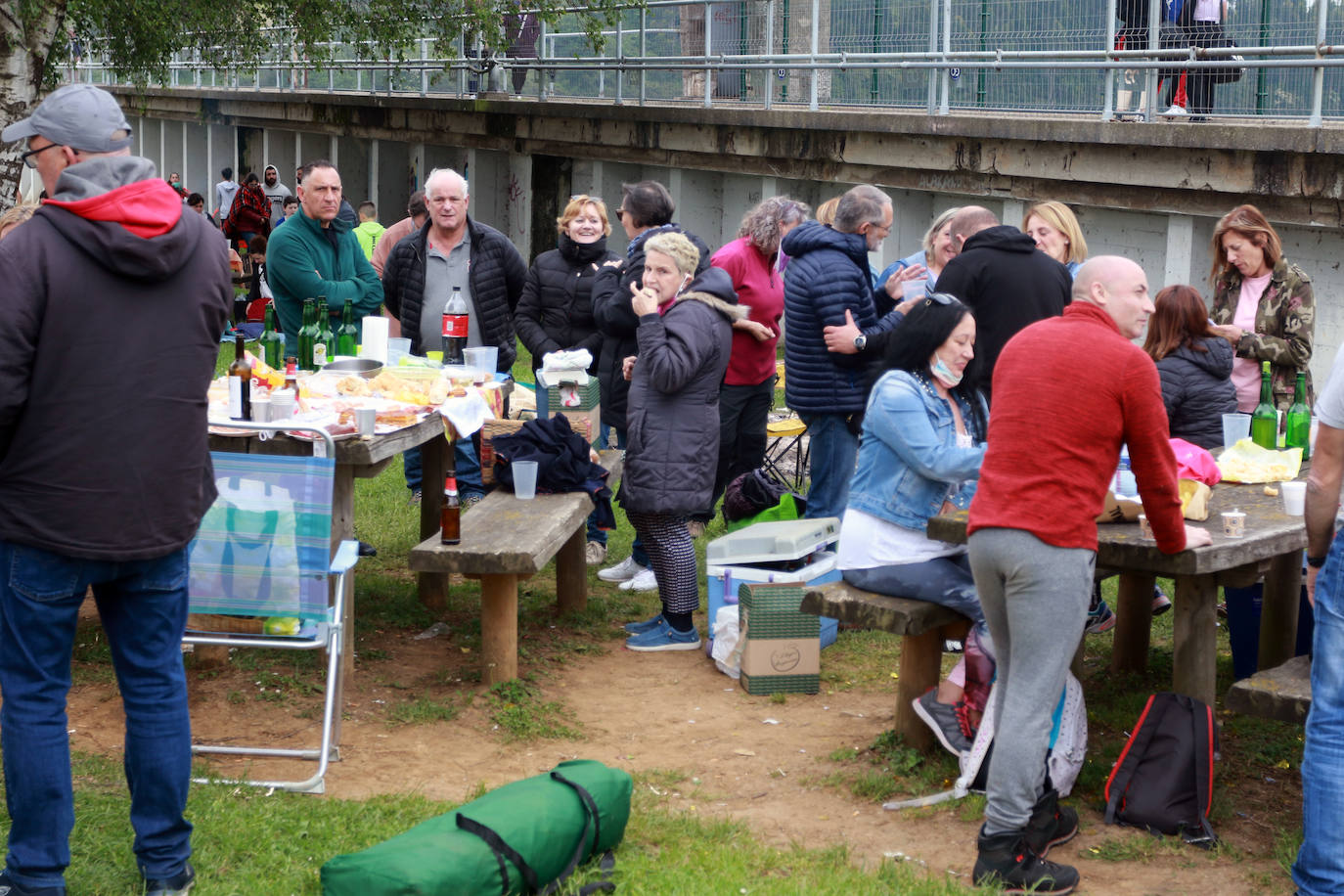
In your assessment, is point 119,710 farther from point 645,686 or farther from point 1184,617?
point 1184,617

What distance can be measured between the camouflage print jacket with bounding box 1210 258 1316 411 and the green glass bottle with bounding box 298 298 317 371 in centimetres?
447

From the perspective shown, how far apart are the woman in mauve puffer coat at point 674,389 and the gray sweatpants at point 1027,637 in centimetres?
233

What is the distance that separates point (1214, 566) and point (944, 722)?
111 centimetres

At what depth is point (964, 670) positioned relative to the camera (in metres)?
5.13

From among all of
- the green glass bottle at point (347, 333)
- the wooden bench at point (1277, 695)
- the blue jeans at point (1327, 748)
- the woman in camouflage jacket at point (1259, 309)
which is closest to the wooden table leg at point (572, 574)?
the green glass bottle at point (347, 333)

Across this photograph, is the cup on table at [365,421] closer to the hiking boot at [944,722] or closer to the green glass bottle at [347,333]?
the green glass bottle at [347,333]

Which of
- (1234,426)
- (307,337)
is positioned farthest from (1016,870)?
(307,337)

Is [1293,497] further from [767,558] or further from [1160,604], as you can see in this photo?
[1160,604]

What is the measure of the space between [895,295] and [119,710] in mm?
4362

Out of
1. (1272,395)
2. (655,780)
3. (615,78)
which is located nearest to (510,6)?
Answer: (615,78)

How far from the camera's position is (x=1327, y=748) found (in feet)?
12.9

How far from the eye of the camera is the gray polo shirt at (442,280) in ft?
26.5

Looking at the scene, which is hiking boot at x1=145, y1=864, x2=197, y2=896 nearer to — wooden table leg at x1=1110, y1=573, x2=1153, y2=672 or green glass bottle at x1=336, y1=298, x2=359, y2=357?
green glass bottle at x1=336, y1=298, x2=359, y2=357

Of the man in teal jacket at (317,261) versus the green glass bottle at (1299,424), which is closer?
the green glass bottle at (1299,424)
